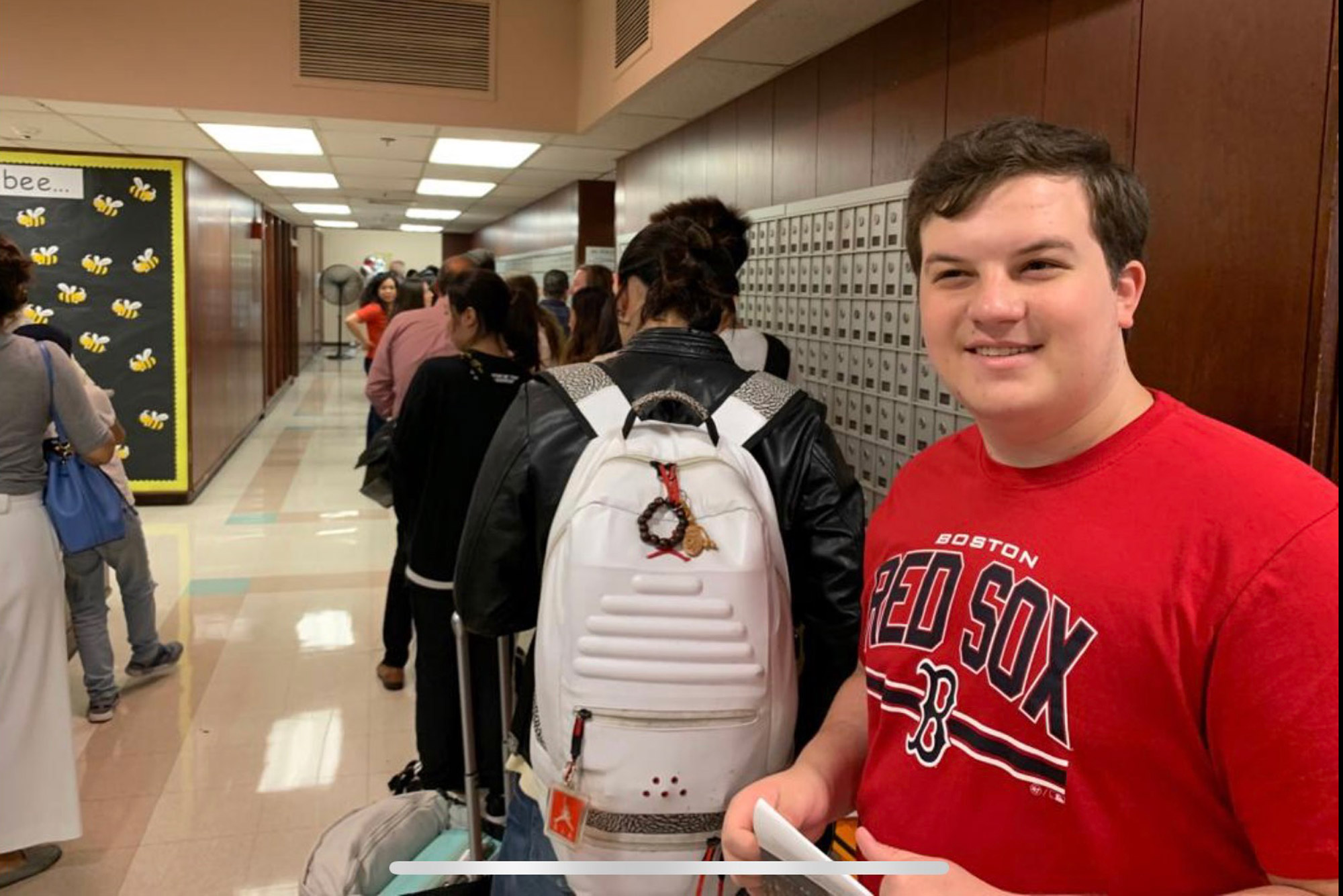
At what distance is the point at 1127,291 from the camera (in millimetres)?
922

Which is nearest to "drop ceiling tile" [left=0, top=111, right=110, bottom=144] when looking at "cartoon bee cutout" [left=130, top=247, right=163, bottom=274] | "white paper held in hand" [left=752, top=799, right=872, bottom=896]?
"cartoon bee cutout" [left=130, top=247, right=163, bottom=274]

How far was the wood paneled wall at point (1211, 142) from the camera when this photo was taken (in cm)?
164

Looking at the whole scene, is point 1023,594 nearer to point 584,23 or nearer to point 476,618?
point 476,618

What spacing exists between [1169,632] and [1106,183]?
401 mm

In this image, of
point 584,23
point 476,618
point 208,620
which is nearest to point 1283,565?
point 476,618

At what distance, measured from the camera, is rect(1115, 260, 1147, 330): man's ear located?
2.99 ft

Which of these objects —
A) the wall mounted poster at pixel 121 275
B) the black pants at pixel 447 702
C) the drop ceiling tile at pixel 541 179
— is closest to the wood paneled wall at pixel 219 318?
the wall mounted poster at pixel 121 275

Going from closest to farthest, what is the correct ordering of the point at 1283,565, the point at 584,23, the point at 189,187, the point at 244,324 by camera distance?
the point at 1283,565 < the point at 584,23 < the point at 189,187 < the point at 244,324

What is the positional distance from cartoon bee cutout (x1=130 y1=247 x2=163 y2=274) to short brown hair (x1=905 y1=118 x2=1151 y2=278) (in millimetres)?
6645

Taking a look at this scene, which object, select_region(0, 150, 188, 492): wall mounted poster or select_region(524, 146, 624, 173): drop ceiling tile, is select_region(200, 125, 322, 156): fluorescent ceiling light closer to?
select_region(0, 150, 188, 492): wall mounted poster

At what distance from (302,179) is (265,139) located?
254 centimetres

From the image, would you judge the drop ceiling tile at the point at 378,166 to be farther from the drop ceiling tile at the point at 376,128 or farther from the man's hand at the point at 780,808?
the man's hand at the point at 780,808

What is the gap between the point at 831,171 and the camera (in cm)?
348

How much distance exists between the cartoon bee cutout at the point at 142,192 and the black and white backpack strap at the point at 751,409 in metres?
6.06
